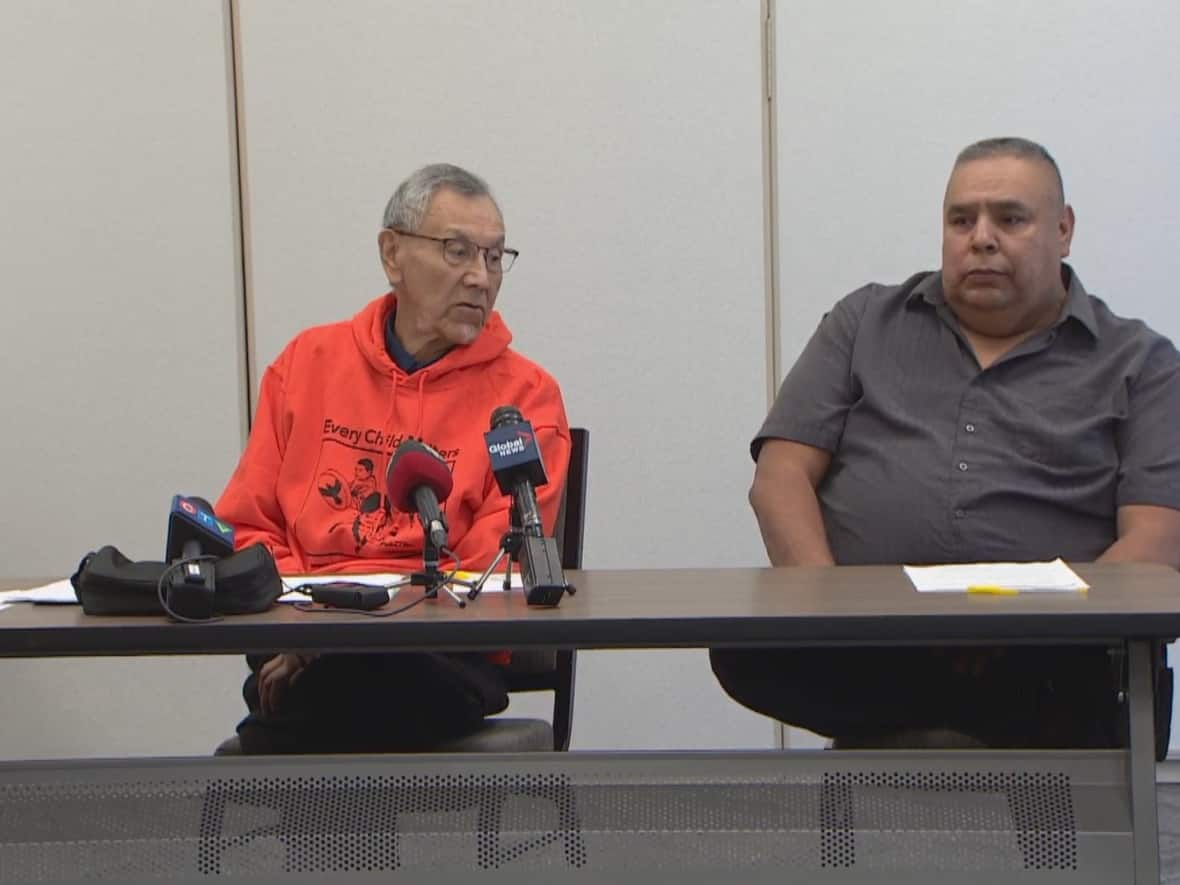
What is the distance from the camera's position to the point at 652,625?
1616mm

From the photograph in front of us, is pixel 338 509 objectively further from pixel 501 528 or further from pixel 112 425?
pixel 112 425

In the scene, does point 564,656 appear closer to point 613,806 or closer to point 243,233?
point 613,806

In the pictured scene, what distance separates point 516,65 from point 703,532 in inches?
48.6

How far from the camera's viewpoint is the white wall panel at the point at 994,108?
358cm

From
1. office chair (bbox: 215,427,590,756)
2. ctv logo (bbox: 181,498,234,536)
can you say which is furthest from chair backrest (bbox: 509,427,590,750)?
ctv logo (bbox: 181,498,234,536)

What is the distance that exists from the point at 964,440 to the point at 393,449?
3.07 feet

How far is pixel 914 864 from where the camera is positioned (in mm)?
1773

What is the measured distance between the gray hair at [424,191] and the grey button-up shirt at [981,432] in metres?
0.65

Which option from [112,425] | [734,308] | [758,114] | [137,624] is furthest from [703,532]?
[137,624]

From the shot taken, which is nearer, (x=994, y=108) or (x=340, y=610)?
(x=340, y=610)

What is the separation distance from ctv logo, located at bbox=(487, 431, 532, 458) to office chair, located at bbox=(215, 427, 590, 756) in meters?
0.43

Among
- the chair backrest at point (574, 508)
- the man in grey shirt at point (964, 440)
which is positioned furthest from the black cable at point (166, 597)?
the man in grey shirt at point (964, 440)

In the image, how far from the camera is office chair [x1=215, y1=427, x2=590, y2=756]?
7.09ft

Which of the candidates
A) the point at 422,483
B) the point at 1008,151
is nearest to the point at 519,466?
the point at 422,483
